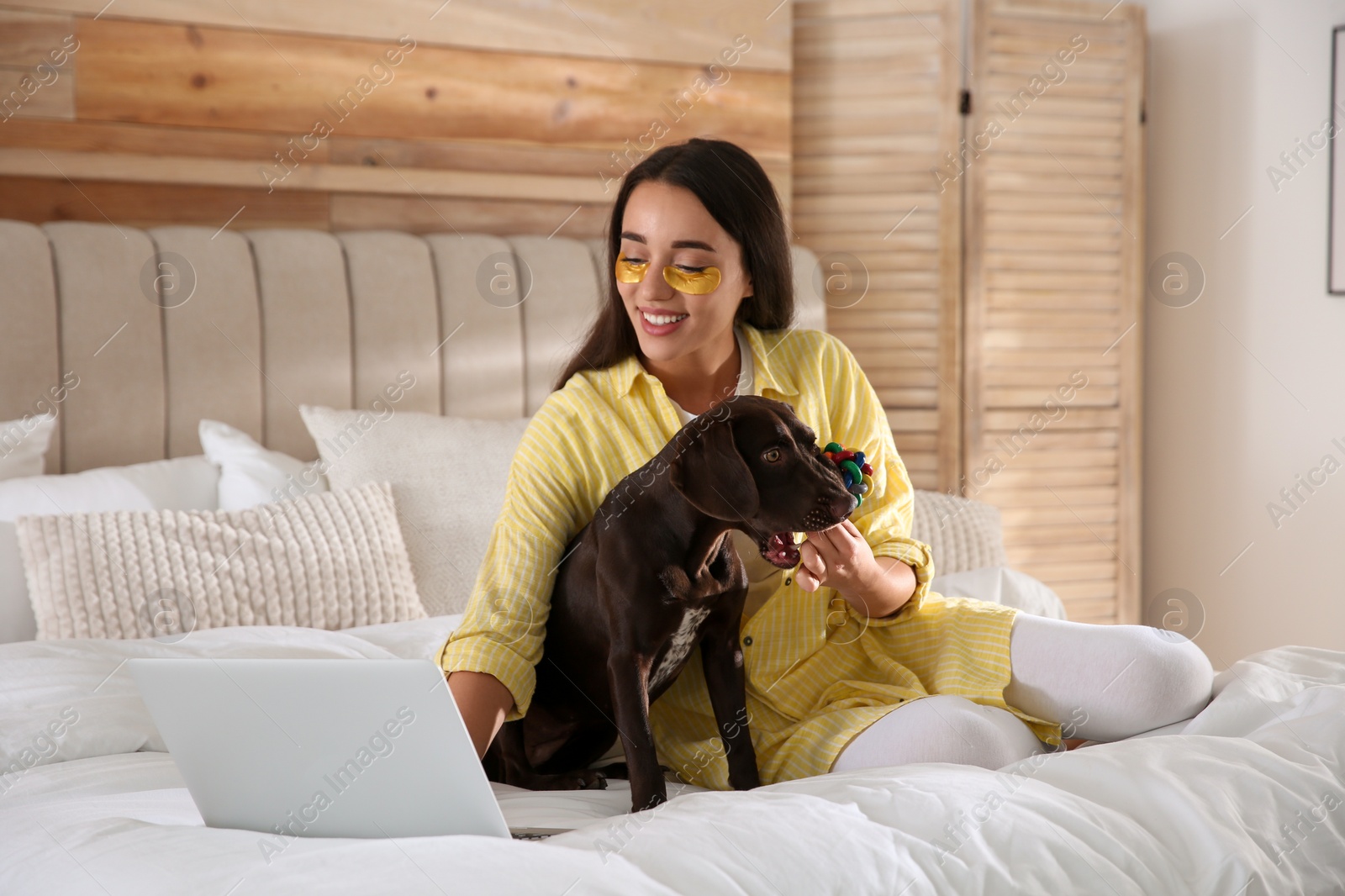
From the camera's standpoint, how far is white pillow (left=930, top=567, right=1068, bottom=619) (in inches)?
81.0

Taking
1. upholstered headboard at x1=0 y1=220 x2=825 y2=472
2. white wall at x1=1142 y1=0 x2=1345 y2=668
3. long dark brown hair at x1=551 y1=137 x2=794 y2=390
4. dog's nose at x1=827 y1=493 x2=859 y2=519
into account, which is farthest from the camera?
white wall at x1=1142 y1=0 x2=1345 y2=668

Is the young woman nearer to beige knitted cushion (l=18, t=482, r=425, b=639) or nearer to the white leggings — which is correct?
the white leggings

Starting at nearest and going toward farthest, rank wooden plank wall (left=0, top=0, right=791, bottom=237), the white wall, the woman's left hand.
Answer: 1. the woman's left hand
2. wooden plank wall (left=0, top=0, right=791, bottom=237)
3. the white wall

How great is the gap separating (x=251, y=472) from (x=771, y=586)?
1276 mm

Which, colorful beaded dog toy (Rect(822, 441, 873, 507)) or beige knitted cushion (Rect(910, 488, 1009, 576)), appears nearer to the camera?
colorful beaded dog toy (Rect(822, 441, 873, 507))

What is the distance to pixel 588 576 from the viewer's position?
4.28ft

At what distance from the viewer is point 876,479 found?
1.51 m

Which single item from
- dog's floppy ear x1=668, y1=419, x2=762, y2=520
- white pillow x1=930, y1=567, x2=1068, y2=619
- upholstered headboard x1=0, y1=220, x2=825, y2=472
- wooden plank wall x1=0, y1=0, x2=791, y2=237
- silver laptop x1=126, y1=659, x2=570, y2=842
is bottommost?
white pillow x1=930, y1=567, x2=1068, y2=619

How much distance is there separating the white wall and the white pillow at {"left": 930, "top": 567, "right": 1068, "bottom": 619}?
3.77 feet

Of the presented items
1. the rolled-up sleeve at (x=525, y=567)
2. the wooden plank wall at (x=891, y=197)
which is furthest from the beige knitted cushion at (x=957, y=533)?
the rolled-up sleeve at (x=525, y=567)

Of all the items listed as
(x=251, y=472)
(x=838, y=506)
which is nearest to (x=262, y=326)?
(x=251, y=472)

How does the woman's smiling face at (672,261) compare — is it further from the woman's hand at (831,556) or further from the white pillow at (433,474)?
the white pillow at (433,474)

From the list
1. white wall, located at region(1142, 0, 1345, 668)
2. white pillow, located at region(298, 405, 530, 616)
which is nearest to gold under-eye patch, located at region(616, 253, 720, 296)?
white pillow, located at region(298, 405, 530, 616)

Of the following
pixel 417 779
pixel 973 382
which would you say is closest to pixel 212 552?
pixel 417 779
